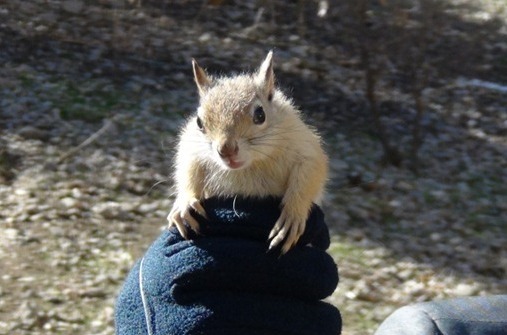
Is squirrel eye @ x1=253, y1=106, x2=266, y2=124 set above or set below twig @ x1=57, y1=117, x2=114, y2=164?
above

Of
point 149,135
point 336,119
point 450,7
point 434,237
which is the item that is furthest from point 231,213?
point 450,7

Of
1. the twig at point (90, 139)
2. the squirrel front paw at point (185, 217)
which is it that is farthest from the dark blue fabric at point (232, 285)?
the twig at point (90, 139)

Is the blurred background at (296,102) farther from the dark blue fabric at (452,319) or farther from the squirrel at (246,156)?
the squirrel at (246,156)

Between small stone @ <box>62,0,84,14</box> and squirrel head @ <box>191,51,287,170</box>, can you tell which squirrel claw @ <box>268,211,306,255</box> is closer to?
squirrel head @ <box>191,51,287,170</box>

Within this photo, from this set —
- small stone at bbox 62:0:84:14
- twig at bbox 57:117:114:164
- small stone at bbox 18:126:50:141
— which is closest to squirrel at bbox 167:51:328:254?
twig at bbox 57:117:114:164

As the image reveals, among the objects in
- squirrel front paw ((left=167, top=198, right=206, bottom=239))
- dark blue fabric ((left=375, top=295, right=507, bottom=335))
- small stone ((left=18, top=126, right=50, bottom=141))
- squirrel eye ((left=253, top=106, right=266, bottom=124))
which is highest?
squirrel eye ((left=253, top=106, right=266, bottom=124))

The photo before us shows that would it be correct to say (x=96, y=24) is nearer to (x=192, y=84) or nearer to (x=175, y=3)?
(x=175, y=3)

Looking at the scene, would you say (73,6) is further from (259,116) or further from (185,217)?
(185,217)

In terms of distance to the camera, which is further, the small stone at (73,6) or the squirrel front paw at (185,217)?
the small stone at (73,6)
